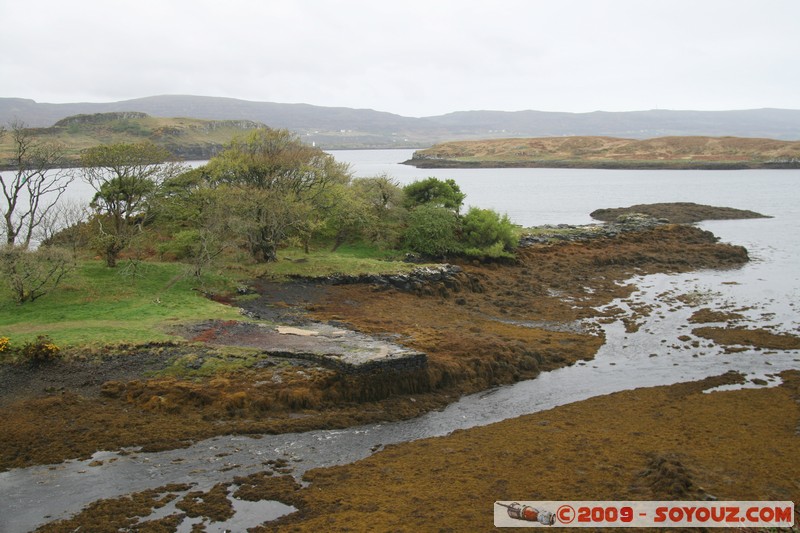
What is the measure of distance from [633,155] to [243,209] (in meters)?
156

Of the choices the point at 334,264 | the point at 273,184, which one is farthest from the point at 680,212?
the point at 273,184

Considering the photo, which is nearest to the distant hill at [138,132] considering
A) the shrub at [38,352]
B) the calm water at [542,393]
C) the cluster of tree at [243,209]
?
the cluster of tree at [243,209]

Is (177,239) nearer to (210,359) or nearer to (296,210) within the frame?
(296,210)

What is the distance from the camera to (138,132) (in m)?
160

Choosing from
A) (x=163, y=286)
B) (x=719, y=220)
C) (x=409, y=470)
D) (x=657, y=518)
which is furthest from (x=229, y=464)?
Result: (x=719, y=220)

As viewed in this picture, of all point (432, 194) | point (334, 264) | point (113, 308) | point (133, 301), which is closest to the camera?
point (113, 308)

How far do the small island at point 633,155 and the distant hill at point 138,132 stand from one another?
61.3 m

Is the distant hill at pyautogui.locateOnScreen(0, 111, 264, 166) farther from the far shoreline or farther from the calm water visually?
the calm water

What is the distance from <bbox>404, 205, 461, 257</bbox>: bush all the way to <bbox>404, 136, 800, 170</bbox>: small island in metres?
126

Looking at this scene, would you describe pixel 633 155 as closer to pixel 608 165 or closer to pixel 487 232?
pixel 608 165

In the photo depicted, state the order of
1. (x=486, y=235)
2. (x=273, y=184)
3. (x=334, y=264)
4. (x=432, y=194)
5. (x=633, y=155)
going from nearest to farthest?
(x=334, y=264) < (x=273, y=184) < (x=486, y=235) < (x=432, y=194) < (x=633, y=155)

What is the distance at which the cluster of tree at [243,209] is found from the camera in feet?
113

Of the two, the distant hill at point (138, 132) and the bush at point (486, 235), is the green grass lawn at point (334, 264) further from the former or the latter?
the distant hill at point (138, 132)

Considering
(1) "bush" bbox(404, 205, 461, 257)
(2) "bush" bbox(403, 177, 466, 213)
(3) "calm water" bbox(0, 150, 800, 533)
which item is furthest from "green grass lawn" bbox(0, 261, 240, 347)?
(2) "bush" bbox(403, 177, 466, 213)
